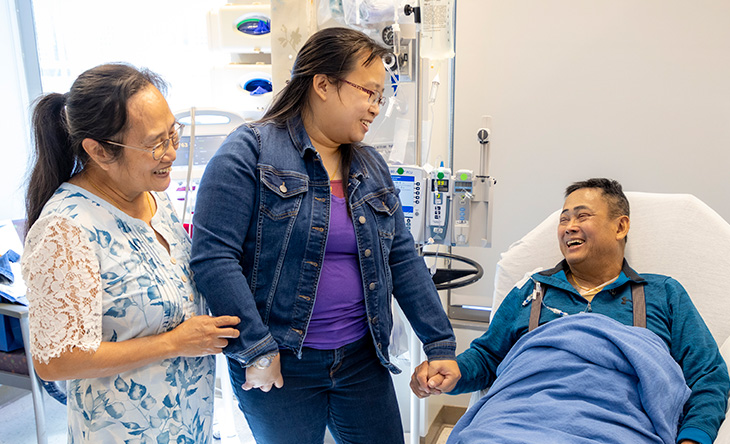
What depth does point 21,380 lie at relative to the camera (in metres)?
2.13

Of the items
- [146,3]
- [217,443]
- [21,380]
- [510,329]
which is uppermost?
[146,3]

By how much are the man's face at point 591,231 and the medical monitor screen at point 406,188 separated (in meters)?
0.53

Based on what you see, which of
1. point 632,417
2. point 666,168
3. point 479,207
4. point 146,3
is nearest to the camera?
point 632,417

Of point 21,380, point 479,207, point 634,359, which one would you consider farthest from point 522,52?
point 21,380

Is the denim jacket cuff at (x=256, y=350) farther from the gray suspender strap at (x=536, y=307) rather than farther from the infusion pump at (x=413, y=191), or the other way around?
the infusion pump at (x=413, y=191)

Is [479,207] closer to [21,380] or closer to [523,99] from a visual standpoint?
[523,99]

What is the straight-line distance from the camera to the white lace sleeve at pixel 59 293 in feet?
3.23

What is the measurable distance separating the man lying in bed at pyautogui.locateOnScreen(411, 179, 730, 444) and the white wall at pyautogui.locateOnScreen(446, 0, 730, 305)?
A: 2.65ft

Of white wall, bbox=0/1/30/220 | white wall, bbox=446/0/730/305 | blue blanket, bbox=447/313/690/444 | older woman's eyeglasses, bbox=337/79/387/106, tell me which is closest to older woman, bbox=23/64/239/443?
older woman's eyeglasses, bbox=337/79/387/106

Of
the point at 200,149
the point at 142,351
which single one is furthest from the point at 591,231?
the point at 200,149

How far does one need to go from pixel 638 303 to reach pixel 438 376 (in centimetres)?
60

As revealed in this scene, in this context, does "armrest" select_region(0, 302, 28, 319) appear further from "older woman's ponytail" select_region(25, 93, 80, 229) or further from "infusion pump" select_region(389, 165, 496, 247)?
"infusion pump" select_region(389, 165, 496, 247)

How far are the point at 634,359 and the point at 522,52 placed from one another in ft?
5.31

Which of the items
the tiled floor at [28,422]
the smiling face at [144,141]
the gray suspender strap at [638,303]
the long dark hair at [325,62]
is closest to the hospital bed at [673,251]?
the gray suspender strap at [638,303]
